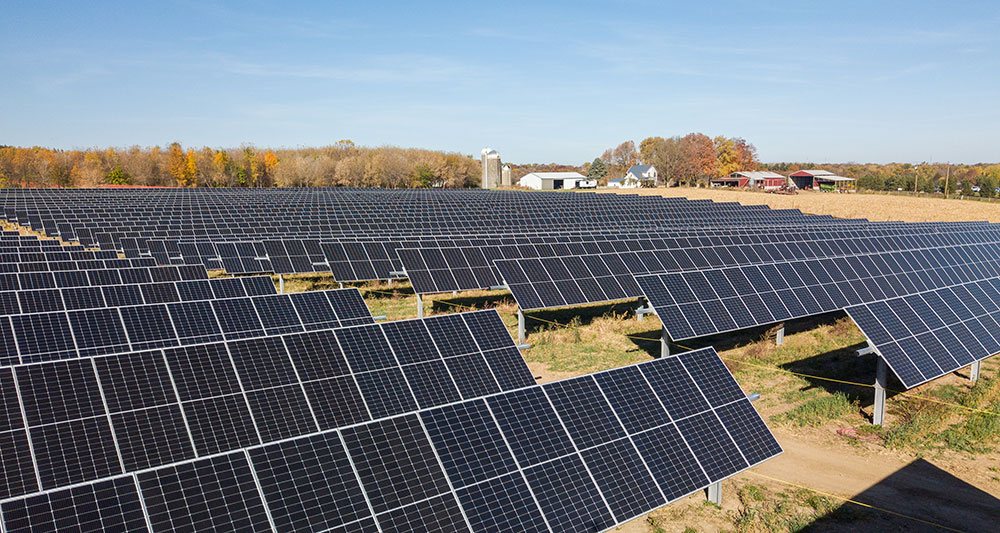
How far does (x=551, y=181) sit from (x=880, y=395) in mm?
138471

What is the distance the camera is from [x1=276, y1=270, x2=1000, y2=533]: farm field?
31.2ft

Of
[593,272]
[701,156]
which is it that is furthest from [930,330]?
[701,156]

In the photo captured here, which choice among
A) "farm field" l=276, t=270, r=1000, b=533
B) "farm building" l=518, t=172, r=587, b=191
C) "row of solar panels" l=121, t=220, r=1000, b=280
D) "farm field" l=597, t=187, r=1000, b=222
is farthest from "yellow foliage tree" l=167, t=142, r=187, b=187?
"farm field" l=276, t=270, r=1000, b=533

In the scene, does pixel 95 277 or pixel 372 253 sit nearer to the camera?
pixel 95 277

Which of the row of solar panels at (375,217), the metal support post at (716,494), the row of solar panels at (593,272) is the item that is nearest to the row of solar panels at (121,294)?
the row of solar panels at (593,272)

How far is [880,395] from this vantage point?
12.9m

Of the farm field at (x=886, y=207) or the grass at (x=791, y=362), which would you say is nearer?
the grass at (x=791, y=362)

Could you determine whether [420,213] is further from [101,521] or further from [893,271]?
[101,521]

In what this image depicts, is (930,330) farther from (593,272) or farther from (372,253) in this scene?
(372,253)

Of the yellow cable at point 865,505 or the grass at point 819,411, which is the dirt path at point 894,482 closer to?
the yellow cable at point 865,505

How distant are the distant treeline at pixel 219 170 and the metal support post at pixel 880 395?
13181 cm

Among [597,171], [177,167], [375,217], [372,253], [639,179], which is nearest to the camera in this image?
[372,253]

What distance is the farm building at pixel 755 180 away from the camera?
438 ft

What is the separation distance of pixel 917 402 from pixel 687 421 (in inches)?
316
